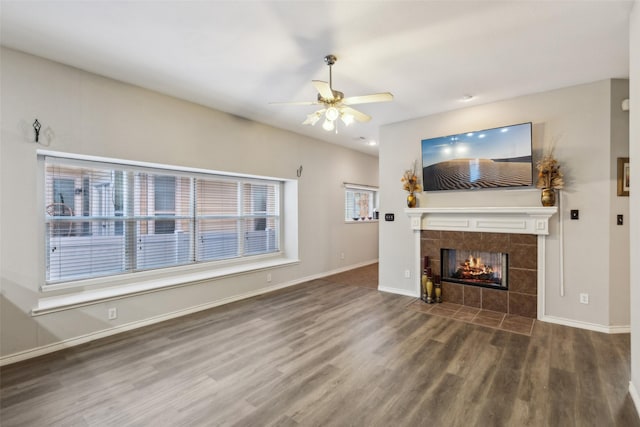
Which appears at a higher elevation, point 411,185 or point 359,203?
point 411,185

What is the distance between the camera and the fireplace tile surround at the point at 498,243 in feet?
12.0

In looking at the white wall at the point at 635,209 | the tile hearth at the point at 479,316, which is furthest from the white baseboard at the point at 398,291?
the white wall at the point at 635,209

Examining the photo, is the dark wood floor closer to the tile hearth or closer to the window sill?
the tile hearth

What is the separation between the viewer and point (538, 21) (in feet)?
7.57

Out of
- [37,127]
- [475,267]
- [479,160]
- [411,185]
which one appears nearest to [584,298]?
[475,267]

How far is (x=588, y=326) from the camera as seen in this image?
133 inches

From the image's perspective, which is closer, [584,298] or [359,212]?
[584,298]

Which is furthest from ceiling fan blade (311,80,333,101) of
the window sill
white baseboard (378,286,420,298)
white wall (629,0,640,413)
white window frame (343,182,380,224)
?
white window frame (343,182,380,224)

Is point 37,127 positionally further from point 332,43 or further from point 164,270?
point 332,43

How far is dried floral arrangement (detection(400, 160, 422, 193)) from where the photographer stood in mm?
4574

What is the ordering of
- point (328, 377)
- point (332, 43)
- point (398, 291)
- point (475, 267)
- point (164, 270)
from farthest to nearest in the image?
point (398, 291), point (475, 267), point (164, 270), point (332, 43), point (328, 377)

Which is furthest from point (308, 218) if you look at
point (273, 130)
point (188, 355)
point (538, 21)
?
point (538, 21)

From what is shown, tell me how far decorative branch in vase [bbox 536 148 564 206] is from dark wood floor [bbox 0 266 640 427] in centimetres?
152

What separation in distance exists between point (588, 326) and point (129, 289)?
5.38 m
